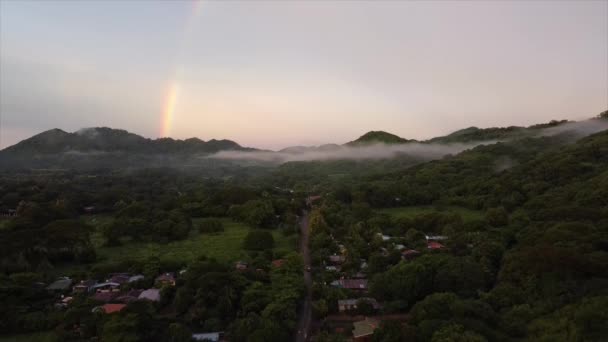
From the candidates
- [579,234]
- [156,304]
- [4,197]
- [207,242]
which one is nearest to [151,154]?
[4,197]

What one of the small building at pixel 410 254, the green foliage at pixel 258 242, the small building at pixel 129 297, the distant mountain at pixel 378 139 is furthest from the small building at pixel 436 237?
the distant mountain at pixel 378 139

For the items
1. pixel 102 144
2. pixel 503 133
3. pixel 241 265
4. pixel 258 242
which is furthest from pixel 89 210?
pixel 102 144

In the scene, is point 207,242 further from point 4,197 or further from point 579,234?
point 4,197

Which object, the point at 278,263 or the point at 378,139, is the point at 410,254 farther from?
the point at 378,139

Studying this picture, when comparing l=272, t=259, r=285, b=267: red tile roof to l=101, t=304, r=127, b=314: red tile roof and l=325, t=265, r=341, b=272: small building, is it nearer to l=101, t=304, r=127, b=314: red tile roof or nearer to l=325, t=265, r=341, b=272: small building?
l=325, t=265, r=341, b=272: small building

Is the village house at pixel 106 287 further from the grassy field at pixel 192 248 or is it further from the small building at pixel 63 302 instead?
the grassy field at pixel 192 248

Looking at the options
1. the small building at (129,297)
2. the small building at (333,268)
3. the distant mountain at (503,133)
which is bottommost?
the small building at (333,268)
